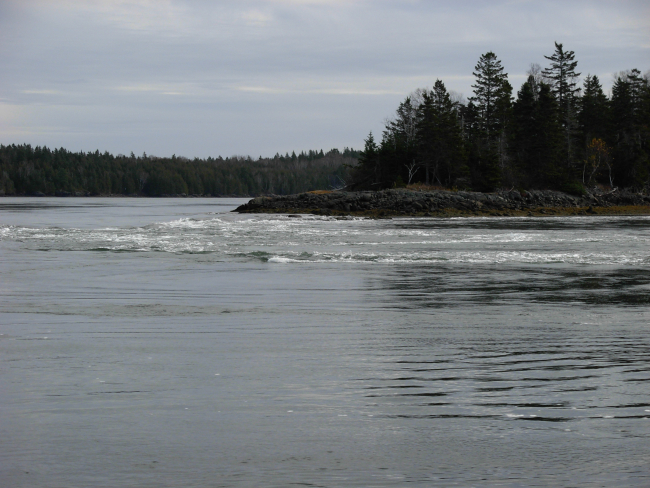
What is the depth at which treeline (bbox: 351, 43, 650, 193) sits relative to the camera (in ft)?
282

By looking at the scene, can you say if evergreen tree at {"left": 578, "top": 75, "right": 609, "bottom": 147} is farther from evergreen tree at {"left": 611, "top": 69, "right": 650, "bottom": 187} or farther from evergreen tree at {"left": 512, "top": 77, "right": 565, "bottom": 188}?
evergreen tree at {"left": 512, "top": 77, "right": 565, "bottom": 188}

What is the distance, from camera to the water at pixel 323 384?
461 centimetres

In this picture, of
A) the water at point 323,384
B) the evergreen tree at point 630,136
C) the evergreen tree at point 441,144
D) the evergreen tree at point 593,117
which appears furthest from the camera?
the evergreen tree at point 593,117

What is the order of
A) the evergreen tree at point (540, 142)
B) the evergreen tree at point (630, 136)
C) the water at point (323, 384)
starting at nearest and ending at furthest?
the water at point (323, 384) → the evergreen tree at point (540, 142) → the evergreen tree at point (630, 136)

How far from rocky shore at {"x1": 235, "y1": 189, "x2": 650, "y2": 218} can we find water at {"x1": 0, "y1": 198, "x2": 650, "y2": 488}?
2150 inches

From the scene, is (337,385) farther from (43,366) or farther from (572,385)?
(43,366)

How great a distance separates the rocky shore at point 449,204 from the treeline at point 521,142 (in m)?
4.37

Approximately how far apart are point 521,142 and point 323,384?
303 ft

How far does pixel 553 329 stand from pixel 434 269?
8.96 metres

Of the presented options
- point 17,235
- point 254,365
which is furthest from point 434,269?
point 17,235

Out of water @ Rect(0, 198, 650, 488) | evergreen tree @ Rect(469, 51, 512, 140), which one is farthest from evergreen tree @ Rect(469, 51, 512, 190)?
water @ Rect(0, 198, 650, 488)

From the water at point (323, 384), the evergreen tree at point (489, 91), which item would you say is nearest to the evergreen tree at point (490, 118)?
the evergreen tree at point (489, 91)

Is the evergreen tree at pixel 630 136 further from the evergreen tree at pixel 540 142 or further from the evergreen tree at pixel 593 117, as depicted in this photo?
the evergreen tree at pixel 540 142

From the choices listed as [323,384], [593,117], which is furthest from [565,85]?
[323,384]
